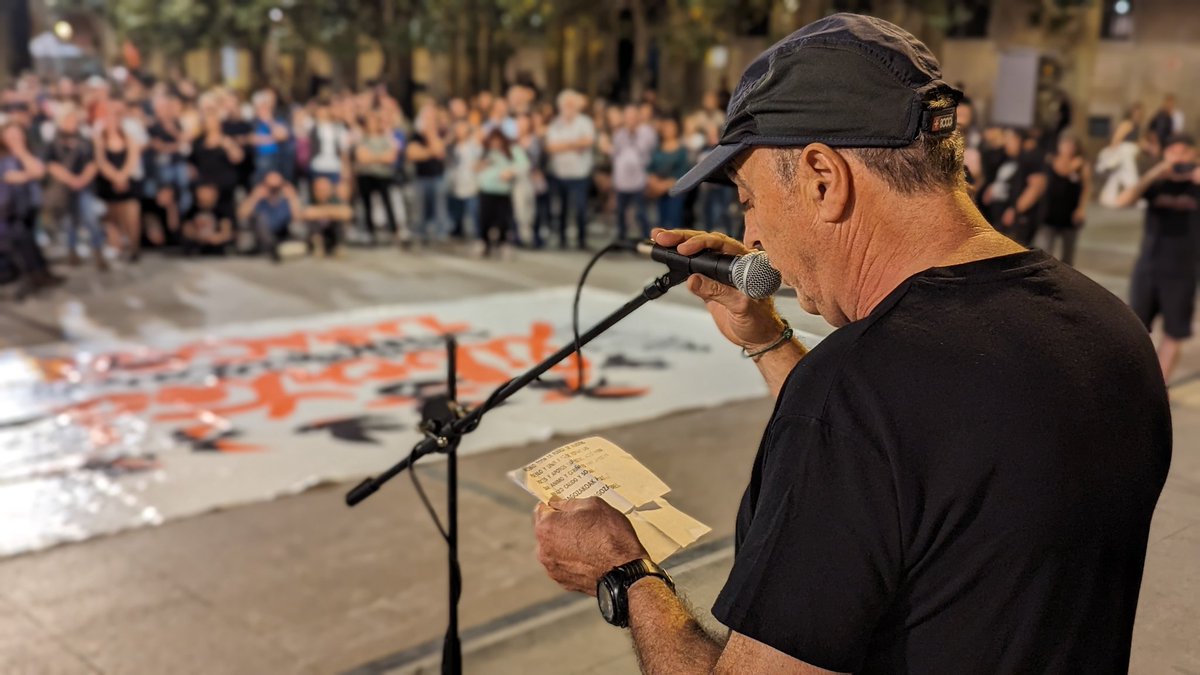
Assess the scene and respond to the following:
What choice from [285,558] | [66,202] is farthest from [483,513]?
[66,202]

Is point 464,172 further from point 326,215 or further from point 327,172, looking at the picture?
point 326,215

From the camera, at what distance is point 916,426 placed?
1.20 m

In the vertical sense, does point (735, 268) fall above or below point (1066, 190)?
above

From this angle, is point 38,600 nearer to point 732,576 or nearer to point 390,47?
point 732,576

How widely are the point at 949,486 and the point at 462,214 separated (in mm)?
12907

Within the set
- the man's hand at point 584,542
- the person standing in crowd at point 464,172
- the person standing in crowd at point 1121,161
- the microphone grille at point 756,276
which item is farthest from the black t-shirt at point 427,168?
the man's hand at point 584,542

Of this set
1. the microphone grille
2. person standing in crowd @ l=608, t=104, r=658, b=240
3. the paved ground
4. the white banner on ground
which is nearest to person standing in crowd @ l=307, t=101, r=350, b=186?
person standing in crowd @ l=608, t=104, r=658, b=240

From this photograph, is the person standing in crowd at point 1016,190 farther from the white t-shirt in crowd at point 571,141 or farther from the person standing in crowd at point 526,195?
the person standing in crowd at point 526,195

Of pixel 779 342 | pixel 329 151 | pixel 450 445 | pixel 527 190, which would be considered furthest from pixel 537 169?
pixel 779 342

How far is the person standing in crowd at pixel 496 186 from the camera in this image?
41.9ft

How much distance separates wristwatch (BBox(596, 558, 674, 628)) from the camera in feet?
4.92

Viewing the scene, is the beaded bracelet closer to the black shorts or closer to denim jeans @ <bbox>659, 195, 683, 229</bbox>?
the black shorts

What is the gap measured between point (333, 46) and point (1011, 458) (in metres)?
26.8

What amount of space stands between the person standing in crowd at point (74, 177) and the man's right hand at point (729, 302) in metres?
10.8
